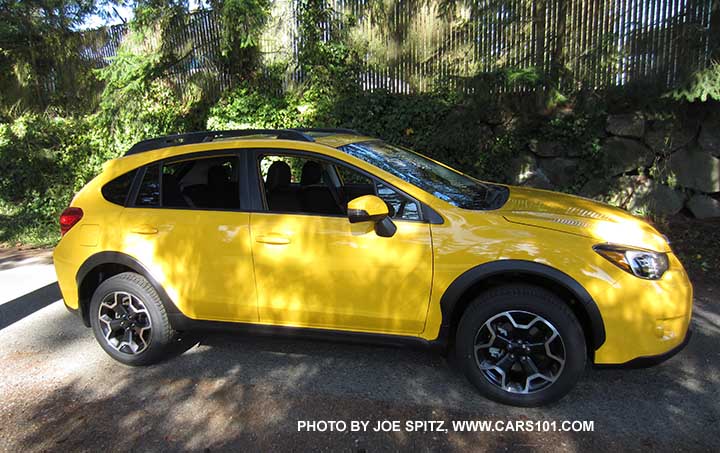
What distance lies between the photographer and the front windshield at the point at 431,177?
3.71 m

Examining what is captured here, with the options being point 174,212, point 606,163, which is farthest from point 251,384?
point 606,163

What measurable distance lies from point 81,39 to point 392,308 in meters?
11.5

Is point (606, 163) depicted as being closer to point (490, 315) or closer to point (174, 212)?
point (490, 315)

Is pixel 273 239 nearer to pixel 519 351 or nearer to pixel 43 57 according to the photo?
pixel 519 351

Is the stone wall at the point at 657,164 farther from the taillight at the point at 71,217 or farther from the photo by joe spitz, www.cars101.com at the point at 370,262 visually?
the taillight at the point at 71,217

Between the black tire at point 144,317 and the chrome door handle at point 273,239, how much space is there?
3.24ft

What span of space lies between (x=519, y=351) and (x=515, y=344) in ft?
0.17

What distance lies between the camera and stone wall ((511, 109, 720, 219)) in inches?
298

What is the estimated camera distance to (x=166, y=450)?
3.04 meters

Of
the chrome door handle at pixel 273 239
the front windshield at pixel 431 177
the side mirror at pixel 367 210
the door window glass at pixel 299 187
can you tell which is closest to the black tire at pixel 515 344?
the front windshield at pixel 431 177

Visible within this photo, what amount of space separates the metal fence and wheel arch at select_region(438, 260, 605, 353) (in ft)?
15.7

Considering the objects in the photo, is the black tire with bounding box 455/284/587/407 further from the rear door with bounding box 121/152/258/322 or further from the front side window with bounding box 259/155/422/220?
the rear door with bounding box 121/152/258/322

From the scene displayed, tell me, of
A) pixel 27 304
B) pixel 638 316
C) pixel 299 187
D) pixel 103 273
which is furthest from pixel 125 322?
pixel 638 316

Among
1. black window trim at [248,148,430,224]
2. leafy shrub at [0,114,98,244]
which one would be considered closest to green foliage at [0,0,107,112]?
leafy shrub at [0,114,98,244]
